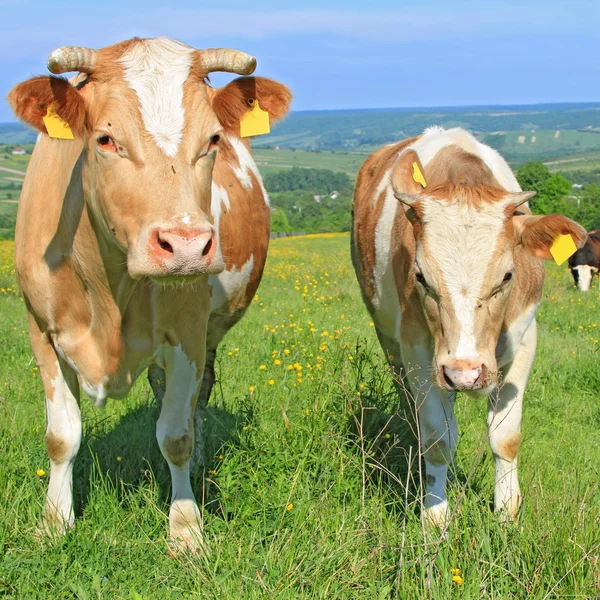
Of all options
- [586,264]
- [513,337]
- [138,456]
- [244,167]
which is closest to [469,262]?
[513,337]

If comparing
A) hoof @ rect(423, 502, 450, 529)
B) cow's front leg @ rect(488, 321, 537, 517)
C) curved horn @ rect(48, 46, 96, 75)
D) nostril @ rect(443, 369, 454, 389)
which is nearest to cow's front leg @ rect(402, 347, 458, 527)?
hoof @ rect(423, 502, 450, 529)

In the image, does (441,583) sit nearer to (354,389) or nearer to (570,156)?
(354,389)

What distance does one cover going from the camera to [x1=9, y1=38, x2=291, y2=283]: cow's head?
3164 millimetres

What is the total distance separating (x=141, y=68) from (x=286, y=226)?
7591cm

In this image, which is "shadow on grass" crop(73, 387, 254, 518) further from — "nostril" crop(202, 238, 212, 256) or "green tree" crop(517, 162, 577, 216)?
"green tree" crop(517, 162, 577, 216)

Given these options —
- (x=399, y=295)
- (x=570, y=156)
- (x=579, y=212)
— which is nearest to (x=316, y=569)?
(x=399, y=295)

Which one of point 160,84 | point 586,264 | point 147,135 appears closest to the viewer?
point 147,135

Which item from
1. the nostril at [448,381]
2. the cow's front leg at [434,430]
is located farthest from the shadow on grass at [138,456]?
the nostril at [448,381]

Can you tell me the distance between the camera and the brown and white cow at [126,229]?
129 inches

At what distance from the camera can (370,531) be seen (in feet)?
12.3

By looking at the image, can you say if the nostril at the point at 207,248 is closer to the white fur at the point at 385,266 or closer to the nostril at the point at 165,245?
the nostril at the point at 165,245

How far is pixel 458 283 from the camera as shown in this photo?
3.86m

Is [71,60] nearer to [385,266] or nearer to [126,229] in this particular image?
[126,229]

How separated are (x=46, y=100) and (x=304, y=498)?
7.79 feet
